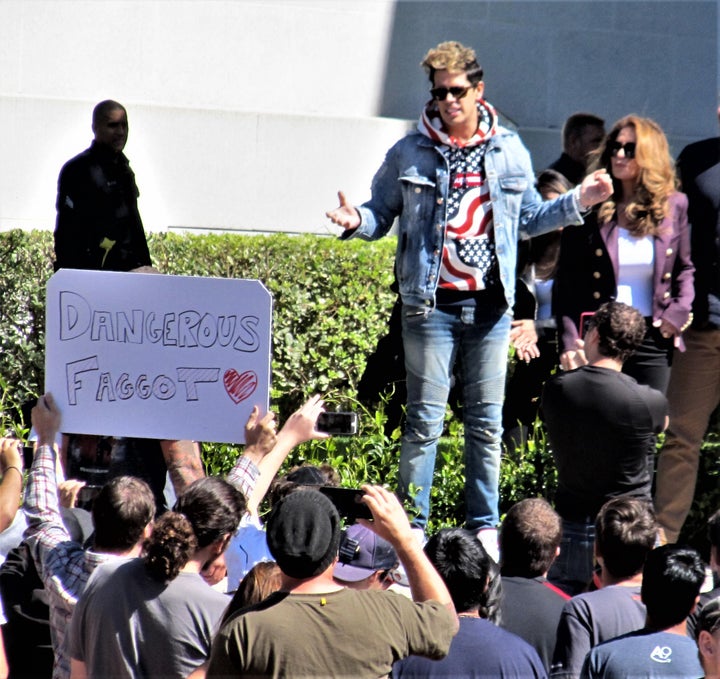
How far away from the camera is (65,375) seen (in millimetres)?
5531

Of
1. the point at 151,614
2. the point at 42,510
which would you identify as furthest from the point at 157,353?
the point at 151,614

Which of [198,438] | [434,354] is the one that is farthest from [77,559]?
[434,354]

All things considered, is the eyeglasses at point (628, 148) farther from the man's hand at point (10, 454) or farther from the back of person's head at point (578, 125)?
the man's hand at point (10, 454)

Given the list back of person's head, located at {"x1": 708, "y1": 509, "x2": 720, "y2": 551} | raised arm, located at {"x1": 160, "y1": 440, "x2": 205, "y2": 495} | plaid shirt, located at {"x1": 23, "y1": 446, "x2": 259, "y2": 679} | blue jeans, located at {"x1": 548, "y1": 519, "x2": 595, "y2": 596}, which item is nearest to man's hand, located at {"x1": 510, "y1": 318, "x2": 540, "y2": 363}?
blue jeans, located at {"x1": 548, "y1": 519, "x2": 595, "y2": 596}

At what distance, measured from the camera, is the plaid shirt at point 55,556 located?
13.7 ft

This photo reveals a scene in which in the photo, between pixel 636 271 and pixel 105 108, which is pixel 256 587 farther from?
pixel 105 108

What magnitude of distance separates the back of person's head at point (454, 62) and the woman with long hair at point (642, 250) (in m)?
0.83

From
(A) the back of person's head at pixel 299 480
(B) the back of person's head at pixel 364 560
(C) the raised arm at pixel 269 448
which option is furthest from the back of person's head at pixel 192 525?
(A) the back of person's head at pixel 299 480

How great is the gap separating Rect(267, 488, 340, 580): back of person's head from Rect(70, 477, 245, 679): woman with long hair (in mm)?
508

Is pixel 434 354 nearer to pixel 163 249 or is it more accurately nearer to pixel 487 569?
pixel 487 569

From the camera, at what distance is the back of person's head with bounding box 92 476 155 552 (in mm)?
4129

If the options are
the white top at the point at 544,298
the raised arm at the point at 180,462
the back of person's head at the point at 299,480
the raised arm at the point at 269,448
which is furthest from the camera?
the white top at the point at 544,298

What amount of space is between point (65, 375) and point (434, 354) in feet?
5.31

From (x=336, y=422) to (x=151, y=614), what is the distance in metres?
1.47
